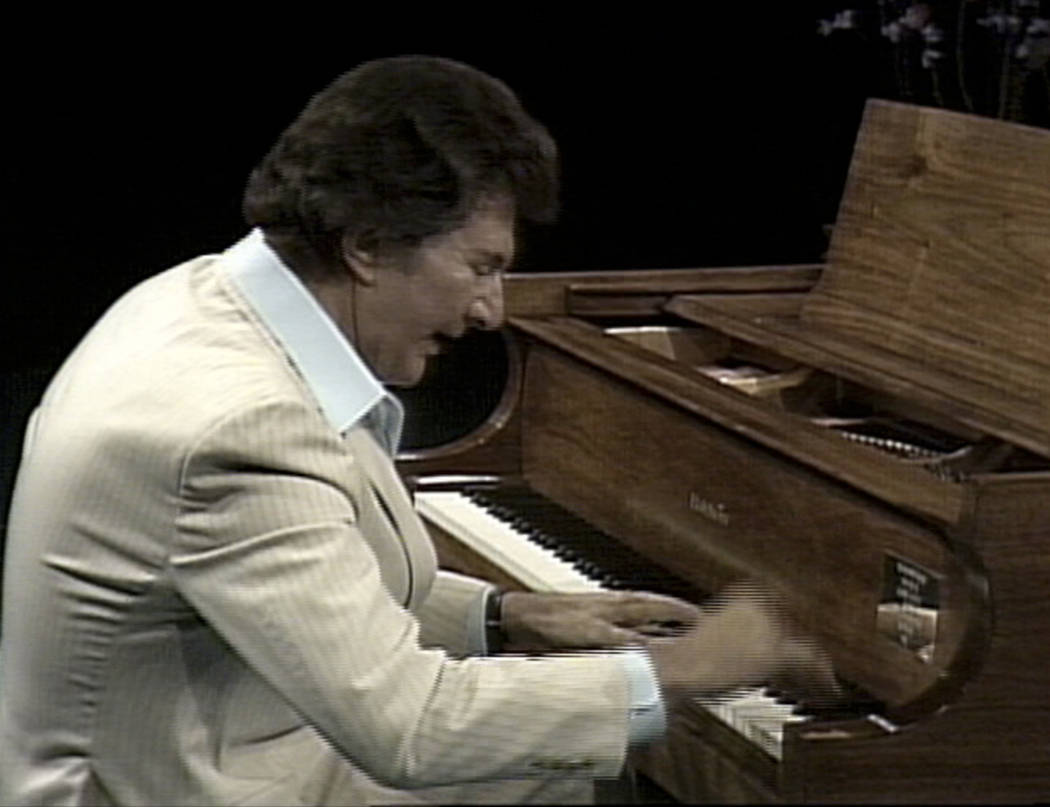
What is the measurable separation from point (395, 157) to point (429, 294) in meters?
0.13

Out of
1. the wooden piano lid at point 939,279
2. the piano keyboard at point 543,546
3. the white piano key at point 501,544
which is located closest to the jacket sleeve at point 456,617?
the piano keyboard at point 543,546

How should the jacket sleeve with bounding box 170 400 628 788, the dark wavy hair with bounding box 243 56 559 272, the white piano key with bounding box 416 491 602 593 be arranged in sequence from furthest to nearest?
the white piano key with bounding box 416 491 602 593 < the dark wavy hair with bounding box 243 56 559 272 < the jacket sleeve with bounding box 170 400 628 788

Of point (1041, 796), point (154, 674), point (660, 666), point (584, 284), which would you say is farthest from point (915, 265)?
point (154, 674)

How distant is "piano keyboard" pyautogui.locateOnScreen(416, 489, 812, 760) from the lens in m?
2.59

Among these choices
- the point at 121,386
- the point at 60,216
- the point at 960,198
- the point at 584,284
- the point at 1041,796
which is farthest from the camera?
the point at 60,216

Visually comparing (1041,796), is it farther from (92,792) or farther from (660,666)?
(92,792)

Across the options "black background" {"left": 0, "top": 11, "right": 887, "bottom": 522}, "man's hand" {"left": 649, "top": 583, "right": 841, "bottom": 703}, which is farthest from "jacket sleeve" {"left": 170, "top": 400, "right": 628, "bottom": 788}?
"black background" {"left": 0, "top": 11, "right": 887, "bottom": 522}

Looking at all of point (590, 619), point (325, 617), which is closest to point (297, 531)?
point (325, 617)

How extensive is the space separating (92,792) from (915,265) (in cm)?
137

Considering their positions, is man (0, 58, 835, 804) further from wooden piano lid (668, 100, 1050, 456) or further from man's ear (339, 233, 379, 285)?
wooden piano lid (668, 100, 1050, 456)

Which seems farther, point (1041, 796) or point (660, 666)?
point (1041, 796)

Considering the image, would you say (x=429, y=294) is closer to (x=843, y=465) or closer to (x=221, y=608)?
A: (x=221, y=608)

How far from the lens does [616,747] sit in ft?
5.76

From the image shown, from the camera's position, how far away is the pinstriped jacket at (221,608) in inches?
64.7
